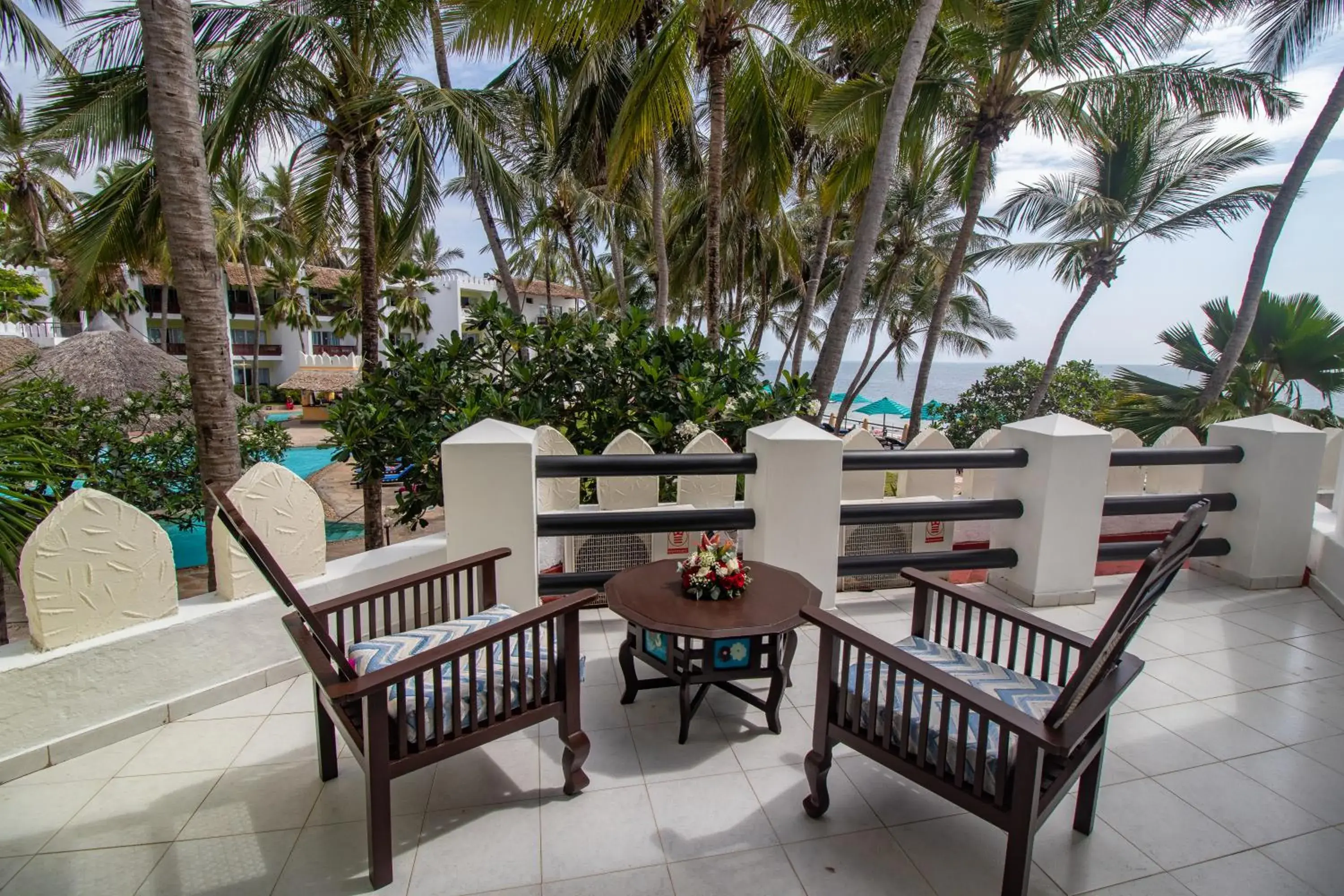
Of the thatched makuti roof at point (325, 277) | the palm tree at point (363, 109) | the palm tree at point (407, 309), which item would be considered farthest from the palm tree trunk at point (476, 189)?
the thatched makuti roof at point (325, 277)

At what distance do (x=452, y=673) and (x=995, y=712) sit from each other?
1571mm

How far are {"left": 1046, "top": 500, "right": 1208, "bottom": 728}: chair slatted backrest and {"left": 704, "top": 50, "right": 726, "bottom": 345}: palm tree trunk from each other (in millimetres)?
5519

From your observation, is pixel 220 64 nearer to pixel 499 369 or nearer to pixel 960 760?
pixel 499 369

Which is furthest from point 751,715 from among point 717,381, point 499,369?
point 499,369

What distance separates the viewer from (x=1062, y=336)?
14773 mm

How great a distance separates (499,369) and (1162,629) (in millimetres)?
4642

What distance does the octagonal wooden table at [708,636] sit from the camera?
251 centimetres

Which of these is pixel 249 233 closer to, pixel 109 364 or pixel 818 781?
pixel 109 364

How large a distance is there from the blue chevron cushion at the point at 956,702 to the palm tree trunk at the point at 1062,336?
13976 mm

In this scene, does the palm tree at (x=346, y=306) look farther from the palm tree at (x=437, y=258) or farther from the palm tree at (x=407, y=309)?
the palm tree at (x=437, y=258)

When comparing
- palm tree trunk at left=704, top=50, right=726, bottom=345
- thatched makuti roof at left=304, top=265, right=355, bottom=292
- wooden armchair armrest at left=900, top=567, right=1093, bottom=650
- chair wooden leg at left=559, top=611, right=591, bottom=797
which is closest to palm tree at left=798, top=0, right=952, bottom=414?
palm tree trunk at left=704, top=50, right=726, bottom=345

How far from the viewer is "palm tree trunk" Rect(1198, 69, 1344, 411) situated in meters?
7.46

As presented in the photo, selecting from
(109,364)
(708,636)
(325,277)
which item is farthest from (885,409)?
(325,277)

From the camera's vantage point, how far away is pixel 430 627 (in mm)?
2480
